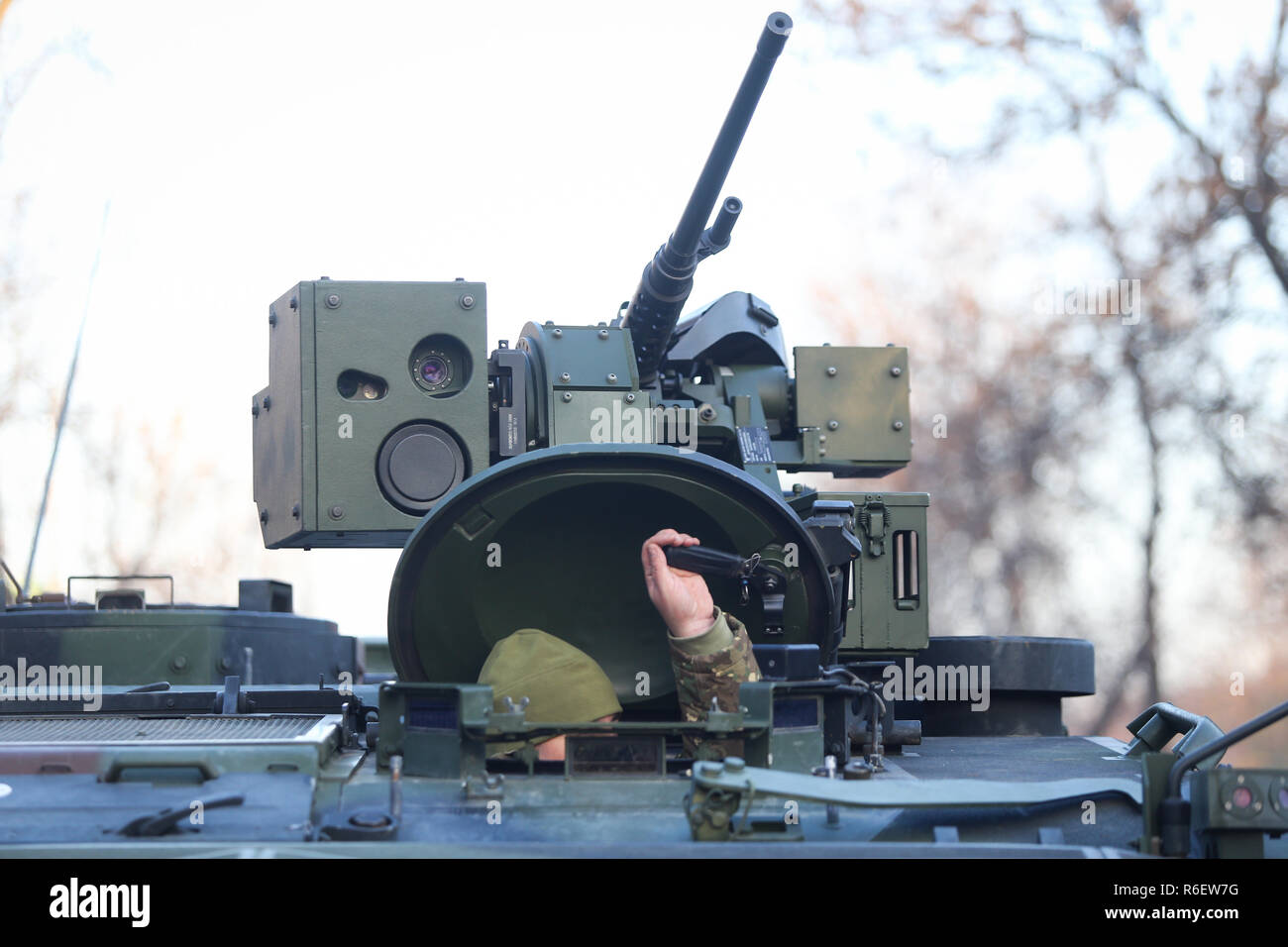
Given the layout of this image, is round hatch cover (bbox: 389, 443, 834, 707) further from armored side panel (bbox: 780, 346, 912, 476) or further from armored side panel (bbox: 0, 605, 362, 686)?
armored side panel (bbox: 0, 605, 362, 686)

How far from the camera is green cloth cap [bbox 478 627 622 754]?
4.33 m

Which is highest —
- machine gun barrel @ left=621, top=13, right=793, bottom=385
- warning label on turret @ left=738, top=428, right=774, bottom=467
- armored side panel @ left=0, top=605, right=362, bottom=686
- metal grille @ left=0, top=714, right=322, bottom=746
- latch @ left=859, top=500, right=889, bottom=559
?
machine gun barrel @ left=621, top=13, right=793, bottom=385

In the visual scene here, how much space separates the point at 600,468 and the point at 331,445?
5.46 ft

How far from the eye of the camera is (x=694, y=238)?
20.3 feet

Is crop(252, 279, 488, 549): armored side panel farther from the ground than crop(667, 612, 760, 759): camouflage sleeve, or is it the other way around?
crop(252, 279, 488, 549): armored side panel

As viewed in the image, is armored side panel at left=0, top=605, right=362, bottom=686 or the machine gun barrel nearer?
the machine gun barrel

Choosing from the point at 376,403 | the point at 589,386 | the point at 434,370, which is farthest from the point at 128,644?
the point at 589,386

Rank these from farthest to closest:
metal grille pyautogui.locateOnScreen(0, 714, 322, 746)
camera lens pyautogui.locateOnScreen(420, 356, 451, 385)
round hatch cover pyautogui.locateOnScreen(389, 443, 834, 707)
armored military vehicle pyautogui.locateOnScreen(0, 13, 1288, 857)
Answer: camera lens pyautogui.locateOnScreen(420, 356, 451, 385) → round hatch cover pyautogui.locateOnScreen(389, 443, 834, 707) → metal grille pyautogui.locateOnScreen(0, 714, 322, 746) → armored military vehicle pyautogui.locateOnScreen(0, 13, 1288, 857)

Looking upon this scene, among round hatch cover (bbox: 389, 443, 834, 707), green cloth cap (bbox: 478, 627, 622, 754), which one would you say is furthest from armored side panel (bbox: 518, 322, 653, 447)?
green cloth cap (bbox: 478, 627, 622, 754)

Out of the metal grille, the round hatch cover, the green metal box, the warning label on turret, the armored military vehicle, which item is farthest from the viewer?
the warning label on turret

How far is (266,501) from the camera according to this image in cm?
615
